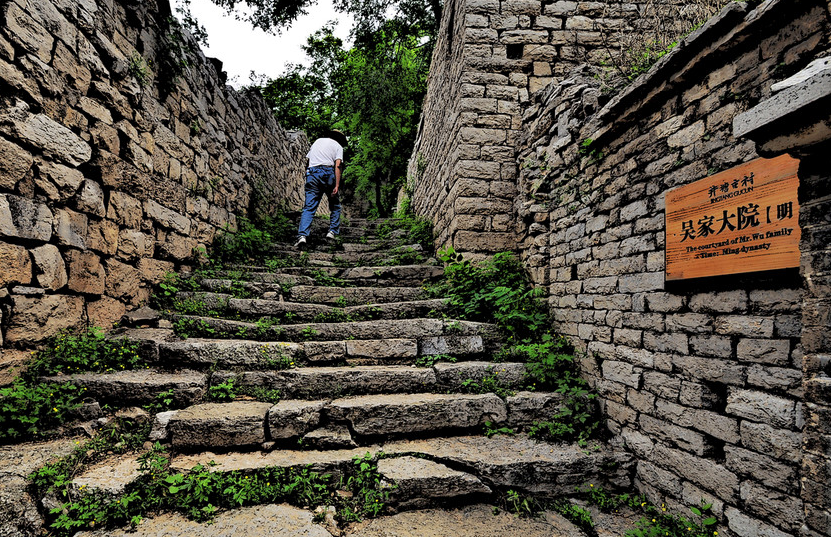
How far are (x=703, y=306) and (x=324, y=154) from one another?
6.12 meters

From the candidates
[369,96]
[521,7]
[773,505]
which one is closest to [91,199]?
[773,505]

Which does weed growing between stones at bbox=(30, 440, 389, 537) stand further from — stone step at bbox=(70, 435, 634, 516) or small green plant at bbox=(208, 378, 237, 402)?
small green plant at bbox=(208, 378, 237, 402)

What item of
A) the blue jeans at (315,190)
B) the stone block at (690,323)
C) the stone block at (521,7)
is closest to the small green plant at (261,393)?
the stone block at (690,323)

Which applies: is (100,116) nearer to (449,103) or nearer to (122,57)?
(122,57)

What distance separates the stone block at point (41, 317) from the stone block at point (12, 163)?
80 cm

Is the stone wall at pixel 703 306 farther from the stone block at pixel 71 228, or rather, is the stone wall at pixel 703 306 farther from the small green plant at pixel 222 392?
the stone block at pixel 71 228

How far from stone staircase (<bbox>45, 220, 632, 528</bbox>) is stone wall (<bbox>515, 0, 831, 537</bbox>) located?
54 centimetres

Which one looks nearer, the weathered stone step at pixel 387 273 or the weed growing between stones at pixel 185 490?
the weed growing between stones at pixel 185 490

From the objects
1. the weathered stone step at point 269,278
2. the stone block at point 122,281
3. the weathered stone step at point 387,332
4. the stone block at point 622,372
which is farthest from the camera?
the weathered stone step at point 269,278

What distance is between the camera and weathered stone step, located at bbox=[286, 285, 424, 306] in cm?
457

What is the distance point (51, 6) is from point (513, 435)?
5.00 metres

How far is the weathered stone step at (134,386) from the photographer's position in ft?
9.02

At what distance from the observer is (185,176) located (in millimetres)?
4777

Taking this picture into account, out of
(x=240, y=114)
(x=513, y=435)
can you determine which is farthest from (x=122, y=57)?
(x=513, y=435)
